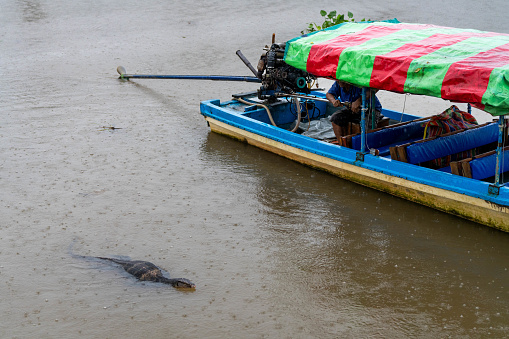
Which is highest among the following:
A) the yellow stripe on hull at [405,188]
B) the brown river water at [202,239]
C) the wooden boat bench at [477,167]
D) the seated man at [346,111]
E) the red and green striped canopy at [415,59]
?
the red and green striped canopy at [415,59]

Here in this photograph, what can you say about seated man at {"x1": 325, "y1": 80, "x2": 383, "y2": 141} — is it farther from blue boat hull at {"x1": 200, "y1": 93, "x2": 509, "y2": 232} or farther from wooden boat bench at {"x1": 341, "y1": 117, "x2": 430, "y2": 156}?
blue boat hull at {"x1": 200, "y1": 93, "x2": 509, "y2": 232}

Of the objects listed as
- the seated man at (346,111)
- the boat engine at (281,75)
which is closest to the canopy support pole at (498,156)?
the seated man at (346,111)

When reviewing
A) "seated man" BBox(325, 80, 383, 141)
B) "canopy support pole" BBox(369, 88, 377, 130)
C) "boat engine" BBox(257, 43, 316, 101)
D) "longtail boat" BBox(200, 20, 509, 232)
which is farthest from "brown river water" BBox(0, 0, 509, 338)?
"boat engine" BBox(257, 43, 316, 101)

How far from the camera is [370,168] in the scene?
7.29 meters

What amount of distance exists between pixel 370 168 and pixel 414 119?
5.28 ft

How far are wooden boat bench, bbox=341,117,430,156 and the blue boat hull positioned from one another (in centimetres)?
18

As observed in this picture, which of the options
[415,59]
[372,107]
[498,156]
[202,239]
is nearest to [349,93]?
[372,107]

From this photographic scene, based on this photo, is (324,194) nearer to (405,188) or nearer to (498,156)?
(405,188)

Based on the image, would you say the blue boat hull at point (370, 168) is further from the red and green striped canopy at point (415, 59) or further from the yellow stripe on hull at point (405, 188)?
the red and green striped canopy at point (415, 59)

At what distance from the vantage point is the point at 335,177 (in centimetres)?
797

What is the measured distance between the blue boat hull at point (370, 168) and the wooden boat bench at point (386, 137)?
18 cm

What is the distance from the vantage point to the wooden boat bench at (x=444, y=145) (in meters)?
6.91

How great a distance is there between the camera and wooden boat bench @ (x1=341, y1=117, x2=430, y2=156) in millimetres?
7562

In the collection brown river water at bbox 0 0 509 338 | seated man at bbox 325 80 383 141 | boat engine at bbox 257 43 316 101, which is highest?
boat engine at bbox 257 43 316 101
